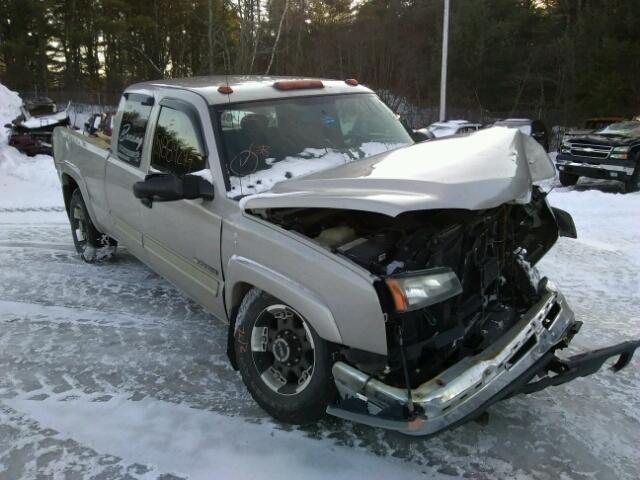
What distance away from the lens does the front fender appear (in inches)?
105

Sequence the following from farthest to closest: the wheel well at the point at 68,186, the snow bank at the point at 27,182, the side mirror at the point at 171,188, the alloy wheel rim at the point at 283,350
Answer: the snow bank at the point at 27,182, the wheel well at the point at 68,186, the side mirror at the point at 171,188, the alloy wheel rim at the point at 283,350

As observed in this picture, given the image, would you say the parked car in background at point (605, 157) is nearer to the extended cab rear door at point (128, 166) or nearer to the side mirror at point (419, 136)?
the side mirror at point (419, 136)

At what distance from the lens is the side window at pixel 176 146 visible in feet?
12.3

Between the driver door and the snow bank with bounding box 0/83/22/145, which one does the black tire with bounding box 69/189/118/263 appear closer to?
the driver door

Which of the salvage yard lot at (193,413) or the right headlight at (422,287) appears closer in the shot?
the right headlight at (422,287)

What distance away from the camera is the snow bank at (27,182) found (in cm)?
943

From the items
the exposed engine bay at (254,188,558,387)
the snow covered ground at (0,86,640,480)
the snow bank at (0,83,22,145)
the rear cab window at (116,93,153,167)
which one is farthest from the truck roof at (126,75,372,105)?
the snow bank at (0,83,22,145)

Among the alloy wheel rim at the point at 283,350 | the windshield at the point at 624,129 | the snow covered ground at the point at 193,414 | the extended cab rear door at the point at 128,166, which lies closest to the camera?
the snow covered ground at the point at 193,414

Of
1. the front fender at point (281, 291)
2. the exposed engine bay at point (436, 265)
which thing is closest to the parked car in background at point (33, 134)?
the front fender at point (281, 291)

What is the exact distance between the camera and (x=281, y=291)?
2.87 m

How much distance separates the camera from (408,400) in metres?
2.45

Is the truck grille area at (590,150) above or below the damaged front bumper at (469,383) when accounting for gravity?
above

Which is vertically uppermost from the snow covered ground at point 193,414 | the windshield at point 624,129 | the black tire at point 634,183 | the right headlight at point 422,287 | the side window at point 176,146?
the side window at point 176,146

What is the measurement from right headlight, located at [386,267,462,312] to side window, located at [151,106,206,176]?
1.70m
